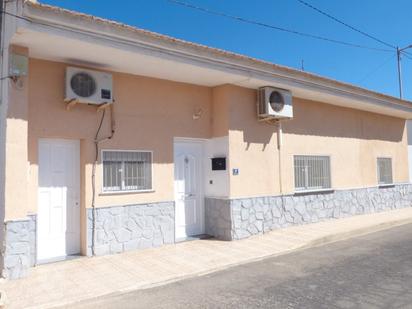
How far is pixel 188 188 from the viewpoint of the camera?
9.40 m

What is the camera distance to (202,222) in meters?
9.59

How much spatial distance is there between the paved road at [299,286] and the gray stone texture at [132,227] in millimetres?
2168

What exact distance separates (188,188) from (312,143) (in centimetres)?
426

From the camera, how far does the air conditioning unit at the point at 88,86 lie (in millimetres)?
7102

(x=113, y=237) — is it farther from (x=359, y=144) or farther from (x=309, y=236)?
(x=359, y=144)

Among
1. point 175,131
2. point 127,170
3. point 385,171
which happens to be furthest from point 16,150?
point 385,171

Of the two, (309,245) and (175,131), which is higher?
(175,131)

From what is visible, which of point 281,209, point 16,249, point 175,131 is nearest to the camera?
point 16,249

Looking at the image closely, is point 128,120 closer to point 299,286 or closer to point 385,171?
point 299,286

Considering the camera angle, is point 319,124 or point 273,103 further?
point 319,124

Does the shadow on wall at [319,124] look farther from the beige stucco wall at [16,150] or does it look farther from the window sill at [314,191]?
the beige stucco wall at [16,150]

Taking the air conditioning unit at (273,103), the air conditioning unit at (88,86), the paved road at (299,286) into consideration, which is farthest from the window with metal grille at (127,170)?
the air conditioning unit at (273,103)

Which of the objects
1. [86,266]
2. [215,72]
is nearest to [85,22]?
[215,72]

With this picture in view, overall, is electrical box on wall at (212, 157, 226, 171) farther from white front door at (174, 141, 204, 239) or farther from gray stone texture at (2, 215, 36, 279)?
gray stone texture at (2, 215, 36, 279)
